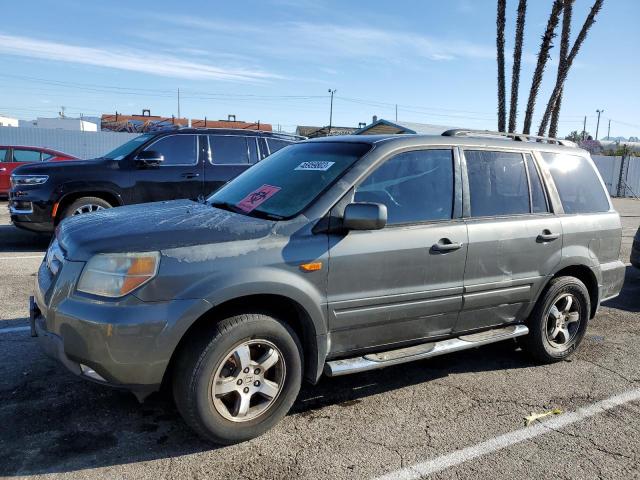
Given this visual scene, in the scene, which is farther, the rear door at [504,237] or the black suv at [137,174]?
the black suv at [137,174]

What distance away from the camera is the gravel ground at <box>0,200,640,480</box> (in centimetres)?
301

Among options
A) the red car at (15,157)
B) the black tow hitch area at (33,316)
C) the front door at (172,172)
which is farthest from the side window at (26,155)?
the black tow hitch area at (33,316)

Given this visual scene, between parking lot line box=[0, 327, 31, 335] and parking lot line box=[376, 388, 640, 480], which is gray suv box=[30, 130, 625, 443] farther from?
parking lot line box=[0, 327, 31, 335]

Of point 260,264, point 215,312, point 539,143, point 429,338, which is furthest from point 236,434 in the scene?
point 539,143

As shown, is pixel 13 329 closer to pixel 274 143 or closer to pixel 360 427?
pixel 360 427

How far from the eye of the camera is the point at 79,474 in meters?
2.86

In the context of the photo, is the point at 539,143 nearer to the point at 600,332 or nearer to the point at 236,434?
the point at 600,332

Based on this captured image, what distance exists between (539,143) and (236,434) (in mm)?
3567

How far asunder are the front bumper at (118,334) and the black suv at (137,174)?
5.40 meters

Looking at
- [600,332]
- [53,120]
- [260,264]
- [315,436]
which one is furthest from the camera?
[53,120]

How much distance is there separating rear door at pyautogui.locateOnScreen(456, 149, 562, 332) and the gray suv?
1 cm

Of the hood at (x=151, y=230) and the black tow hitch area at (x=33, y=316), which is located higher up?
the hood at (x=151, y=230)

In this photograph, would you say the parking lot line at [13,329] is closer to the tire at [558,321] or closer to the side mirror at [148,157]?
the side mirror at [148,157]

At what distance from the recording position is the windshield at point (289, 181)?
11.8 ft
